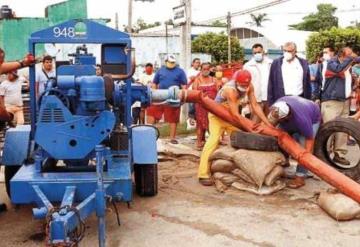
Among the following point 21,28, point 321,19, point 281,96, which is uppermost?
point 321,19

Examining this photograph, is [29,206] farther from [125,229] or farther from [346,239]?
[346,239]

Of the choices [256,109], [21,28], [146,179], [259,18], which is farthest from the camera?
[259,18]

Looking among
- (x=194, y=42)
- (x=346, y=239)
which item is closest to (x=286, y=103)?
(x=346, y=239)

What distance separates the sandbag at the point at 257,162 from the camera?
624 cm

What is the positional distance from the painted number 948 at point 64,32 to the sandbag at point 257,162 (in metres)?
2.33

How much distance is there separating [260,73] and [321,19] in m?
52.1

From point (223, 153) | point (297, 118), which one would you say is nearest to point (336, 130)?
point (297, 118)

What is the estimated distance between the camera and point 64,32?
5551 mm

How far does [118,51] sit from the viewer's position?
5863mm

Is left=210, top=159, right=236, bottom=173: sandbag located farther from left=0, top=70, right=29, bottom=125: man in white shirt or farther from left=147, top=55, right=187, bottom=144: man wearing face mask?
left=0, top=70, right=29, bottom=125: man in white shirt

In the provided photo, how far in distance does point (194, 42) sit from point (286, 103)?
1145 inches

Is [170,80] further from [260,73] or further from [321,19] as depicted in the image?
[321,19]

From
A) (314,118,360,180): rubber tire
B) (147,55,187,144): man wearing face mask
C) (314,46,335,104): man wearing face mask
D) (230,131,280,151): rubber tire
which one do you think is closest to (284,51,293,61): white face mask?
(314,118,360,180): rubber tire

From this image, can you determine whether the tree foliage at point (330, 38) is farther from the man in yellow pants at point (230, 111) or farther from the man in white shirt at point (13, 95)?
the man in yellow pants at point (230, 111)
